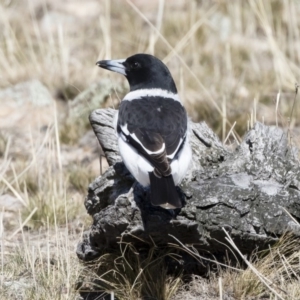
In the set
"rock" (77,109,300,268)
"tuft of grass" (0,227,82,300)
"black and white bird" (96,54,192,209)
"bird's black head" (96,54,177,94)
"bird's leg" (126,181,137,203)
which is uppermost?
"bird's black head" (96,54,177,94)

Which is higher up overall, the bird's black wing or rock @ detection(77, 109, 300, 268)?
the bird's black wing

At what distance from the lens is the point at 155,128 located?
4.45 meters

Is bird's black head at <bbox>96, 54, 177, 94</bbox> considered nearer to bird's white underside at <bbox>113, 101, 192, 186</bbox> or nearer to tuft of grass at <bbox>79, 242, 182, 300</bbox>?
bird's white underside at <bbox>113, 101, 192, 186</bbox>

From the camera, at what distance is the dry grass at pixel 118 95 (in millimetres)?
4367

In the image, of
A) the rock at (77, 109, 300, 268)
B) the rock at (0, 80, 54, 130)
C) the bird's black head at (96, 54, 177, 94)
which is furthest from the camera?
the rock at (0, 80, 54, 130)

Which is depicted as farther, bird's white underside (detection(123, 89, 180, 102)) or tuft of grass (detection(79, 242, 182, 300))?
bird's white underside (detection(123, 89, 180, 102))

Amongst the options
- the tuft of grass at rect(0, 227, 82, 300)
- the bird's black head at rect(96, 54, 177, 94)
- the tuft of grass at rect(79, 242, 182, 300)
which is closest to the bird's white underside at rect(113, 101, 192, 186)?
the tuft of grass at rect(79, 242, 182, 300)

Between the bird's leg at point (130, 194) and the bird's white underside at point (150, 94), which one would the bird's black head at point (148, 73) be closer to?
the bird's white underside at point (150, 94)

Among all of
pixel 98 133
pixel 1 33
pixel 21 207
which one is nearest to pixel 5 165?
pixel 21 207

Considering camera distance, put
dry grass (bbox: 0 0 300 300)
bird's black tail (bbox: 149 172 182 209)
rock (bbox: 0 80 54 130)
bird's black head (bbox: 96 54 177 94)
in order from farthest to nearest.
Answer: rock (bbox: 0 80 54 130) → bird's black head (bbox: 96 54 177 94) → dry grass (bbox: 0 0 300 300) → bird's black tail (bbox: 149 172 182 209)

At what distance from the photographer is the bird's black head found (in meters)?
5.15

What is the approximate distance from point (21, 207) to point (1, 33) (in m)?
3.84

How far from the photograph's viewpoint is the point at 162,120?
454 cm

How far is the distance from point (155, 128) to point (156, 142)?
0.57 feet
